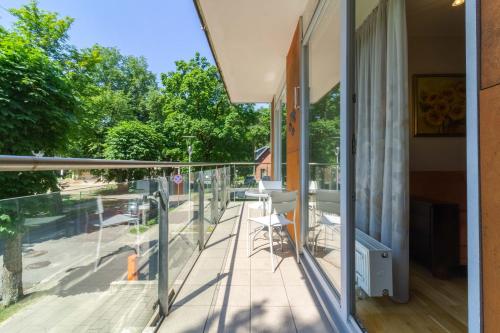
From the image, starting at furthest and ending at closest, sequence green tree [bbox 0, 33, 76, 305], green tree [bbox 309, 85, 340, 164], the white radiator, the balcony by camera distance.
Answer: green tree [bbox 0, 33, 76, 305] → green tree [bbox 309, 85, 340, 164] → the white radiator → the balcony

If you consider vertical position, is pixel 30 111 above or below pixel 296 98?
above

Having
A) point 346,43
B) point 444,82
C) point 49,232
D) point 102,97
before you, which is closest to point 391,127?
point 346,43

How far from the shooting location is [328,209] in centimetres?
252

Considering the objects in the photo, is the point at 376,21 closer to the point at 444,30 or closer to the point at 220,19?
the point at 444,30

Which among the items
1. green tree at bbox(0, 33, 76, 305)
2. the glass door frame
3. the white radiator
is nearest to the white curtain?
the white radiator

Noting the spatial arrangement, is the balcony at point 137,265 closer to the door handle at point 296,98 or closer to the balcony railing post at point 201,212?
the balcony railing post at point 201,212

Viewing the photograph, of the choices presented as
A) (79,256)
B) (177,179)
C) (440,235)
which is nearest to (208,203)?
(177,179)

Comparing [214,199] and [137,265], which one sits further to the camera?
[214,199]

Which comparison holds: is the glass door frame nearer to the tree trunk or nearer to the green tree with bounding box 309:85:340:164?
the green tree with bounding box 309:85:340:164

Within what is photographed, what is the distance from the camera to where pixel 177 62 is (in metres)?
21.4

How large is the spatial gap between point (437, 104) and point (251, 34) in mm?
2427

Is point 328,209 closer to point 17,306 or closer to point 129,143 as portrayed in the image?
point 17,306

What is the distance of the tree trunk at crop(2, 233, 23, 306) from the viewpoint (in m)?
0.68

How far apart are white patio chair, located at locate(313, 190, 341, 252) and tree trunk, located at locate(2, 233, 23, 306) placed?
184 cm
